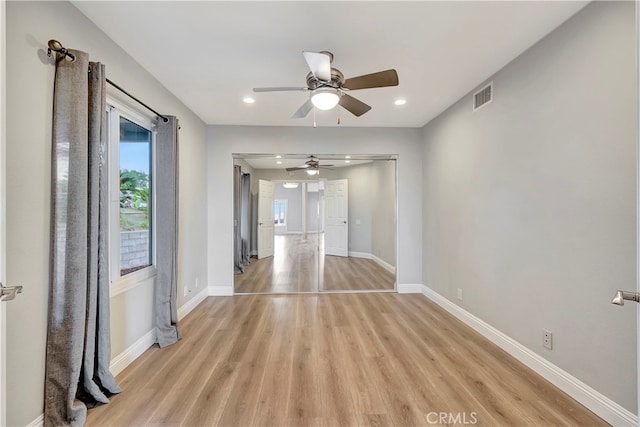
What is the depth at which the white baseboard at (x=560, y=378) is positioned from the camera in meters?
1.65

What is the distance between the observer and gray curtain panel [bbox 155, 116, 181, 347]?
2.72m

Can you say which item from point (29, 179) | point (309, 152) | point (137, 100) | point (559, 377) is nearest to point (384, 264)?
point (309, 152)

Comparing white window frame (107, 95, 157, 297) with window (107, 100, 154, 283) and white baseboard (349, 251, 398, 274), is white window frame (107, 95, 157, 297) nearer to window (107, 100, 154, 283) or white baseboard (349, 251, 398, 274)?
window (107, 100, 154, 283)

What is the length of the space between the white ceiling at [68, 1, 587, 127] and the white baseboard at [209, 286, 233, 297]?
2.86m

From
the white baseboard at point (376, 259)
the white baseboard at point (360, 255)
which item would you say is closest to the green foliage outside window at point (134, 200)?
the white baseboard at point (376, 259)

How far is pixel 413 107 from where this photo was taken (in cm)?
353

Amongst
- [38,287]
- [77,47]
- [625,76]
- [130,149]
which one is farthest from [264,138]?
[625,76]

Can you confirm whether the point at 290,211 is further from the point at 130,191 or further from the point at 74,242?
the point at 74,242

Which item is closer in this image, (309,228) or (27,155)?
(27,155)

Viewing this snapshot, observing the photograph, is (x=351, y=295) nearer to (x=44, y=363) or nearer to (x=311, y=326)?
(x=311, y=326)

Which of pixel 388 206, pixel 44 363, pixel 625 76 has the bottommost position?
pixel 44 363

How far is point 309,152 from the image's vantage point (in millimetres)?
4324

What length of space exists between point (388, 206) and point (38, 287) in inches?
193

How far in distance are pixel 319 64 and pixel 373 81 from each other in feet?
1.47
